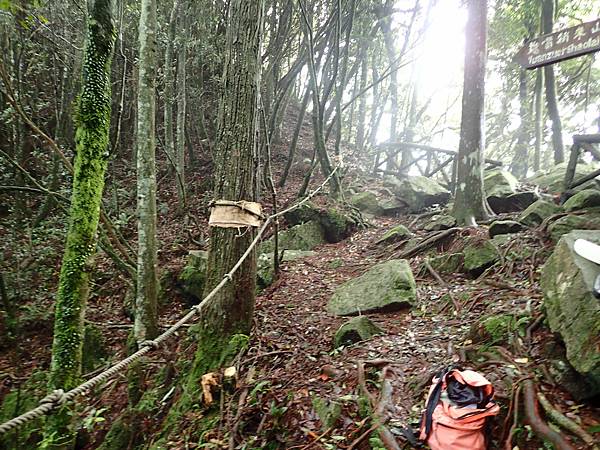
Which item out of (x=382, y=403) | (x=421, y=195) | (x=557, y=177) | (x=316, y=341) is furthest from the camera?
(x=421, y=195)

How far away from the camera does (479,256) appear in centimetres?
511

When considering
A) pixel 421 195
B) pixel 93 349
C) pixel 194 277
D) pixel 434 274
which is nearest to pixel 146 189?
pixel 194 277

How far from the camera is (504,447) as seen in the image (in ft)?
7.23

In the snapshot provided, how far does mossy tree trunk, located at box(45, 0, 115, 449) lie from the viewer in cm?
304

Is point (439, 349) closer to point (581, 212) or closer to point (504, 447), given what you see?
point (504, 447)

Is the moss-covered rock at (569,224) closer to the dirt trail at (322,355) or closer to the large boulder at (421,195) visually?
the dirt trail at (322,355)

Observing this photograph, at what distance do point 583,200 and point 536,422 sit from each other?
4.23 m

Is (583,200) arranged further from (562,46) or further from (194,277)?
(194,277)

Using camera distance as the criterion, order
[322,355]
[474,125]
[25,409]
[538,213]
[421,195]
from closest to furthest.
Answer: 1. [322,355]
2. [25,409]
3. [538,213]
4. [474,125]
5. [421,195]

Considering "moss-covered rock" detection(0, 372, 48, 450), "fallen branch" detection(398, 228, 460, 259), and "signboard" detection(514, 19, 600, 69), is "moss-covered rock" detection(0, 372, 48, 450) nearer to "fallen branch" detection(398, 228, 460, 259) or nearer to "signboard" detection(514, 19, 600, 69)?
"fallen branch" detection(398, 228, 460, 259)

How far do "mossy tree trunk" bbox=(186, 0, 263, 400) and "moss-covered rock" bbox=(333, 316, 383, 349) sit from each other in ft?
3.18

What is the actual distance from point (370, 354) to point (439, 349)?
649mm

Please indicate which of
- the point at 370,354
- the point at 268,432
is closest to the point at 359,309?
the point at 370,354

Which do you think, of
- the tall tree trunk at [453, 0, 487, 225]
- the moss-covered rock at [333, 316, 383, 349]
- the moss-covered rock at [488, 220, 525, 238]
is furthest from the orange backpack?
the tall tree trunk at [453, 0, 487, 225]
